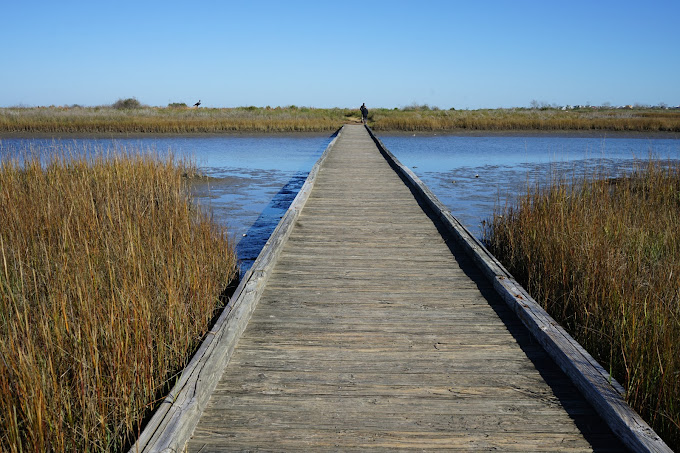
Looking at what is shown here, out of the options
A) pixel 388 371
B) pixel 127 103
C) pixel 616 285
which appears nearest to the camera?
pixel 388 371

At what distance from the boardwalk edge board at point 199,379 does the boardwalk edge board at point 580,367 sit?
1.57 meters

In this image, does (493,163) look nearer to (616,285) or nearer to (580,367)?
(616,285)

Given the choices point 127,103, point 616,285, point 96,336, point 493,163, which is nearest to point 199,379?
point 96,336

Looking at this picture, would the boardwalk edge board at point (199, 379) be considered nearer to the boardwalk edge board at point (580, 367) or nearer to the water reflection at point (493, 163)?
the boardwalk edge board at point (580, 367)

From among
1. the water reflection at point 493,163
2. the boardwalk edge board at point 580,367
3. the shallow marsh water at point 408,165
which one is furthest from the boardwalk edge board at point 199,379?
the water reflection at point 493,163

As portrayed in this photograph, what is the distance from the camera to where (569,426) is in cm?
209

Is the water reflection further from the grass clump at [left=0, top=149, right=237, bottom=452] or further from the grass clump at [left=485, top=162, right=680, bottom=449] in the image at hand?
the grass clump at [left=0, top=149, right=237, bottom=452]

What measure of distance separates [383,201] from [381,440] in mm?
4729

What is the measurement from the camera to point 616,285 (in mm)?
3072

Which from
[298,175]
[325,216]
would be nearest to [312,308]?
[325,216]

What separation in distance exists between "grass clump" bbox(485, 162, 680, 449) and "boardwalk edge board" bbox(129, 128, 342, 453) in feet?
5.68

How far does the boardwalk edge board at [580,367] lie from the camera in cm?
191

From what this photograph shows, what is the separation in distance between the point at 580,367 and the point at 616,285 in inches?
37.0

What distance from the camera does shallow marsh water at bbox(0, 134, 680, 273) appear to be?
797 centimetres
